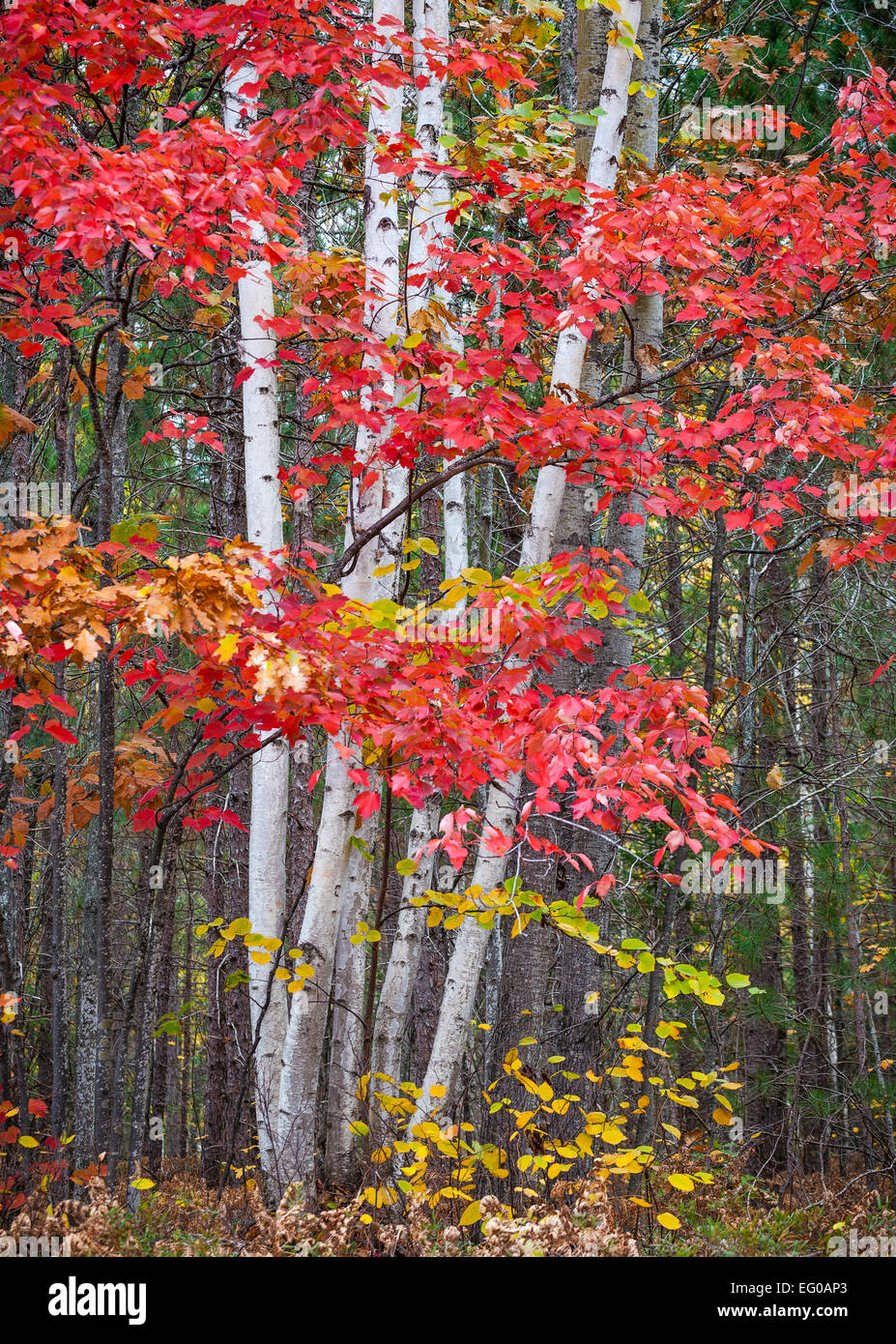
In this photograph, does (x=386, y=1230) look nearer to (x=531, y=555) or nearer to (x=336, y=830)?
(x=336, y=830)

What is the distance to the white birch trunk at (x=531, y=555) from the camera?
169 inches

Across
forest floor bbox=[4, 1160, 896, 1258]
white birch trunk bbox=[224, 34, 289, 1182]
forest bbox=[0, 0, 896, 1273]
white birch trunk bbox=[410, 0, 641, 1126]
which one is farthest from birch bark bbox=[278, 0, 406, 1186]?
white birch trunk bbox=[410, 0, 641, 1126]

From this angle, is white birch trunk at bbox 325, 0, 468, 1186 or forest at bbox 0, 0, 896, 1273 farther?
white birch trunk at bbox 325, 0, 468, 1186

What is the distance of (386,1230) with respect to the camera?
12.5 ft

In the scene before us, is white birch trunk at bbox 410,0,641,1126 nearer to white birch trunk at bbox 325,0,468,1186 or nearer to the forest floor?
white birch trunk at bbox 325,0,468,1186

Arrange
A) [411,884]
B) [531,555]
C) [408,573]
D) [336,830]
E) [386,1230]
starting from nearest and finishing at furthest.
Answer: [386,1230] < [336,830] < [408,573] < [531,555] < [411,884]

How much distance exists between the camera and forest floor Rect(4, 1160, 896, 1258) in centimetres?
362

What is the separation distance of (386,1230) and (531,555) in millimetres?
2862

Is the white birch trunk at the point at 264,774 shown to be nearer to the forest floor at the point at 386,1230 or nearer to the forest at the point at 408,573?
the forest at the point at 408,573

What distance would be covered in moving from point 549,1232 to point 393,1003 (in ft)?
4.42

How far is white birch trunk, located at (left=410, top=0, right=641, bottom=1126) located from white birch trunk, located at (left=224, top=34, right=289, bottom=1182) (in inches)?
27.7

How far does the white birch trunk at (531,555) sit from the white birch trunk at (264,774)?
0.70 meters

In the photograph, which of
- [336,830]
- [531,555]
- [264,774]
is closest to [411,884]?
[336,830]

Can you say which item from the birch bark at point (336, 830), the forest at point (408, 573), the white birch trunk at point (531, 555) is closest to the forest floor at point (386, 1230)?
the forest at point (408, 573)
